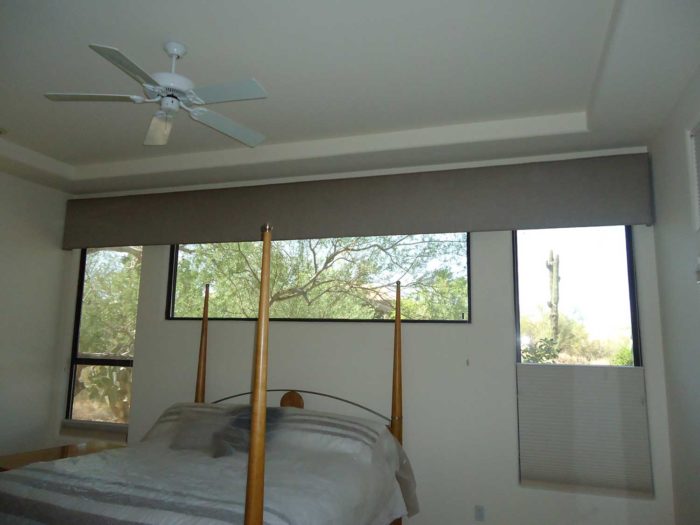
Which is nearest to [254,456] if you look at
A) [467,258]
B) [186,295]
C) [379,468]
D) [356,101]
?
[379,468]

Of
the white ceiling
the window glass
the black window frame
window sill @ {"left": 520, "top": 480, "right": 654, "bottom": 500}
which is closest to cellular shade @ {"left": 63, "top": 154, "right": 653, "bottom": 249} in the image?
the white ceiling

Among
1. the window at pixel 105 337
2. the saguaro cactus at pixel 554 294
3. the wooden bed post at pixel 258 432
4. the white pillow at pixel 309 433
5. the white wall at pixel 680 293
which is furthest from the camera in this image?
the window at pixel 105 337

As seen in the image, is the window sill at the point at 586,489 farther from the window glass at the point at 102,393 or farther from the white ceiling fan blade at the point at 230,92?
the window glass at the point at 102,393

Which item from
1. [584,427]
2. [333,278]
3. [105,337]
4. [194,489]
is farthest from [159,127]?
[584,427]

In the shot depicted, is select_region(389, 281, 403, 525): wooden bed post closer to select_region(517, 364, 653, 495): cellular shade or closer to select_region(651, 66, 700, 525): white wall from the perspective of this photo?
select_region(517, 364, 653, 495): cellular shade

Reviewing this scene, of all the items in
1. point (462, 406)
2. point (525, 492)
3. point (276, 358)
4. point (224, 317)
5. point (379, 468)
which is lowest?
point (525, 492)

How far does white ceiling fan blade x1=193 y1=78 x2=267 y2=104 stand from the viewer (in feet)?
5.74

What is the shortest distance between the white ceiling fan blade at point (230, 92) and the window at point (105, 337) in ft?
8.89

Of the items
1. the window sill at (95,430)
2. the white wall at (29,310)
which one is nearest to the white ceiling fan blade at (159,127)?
the white wall at (29,310)

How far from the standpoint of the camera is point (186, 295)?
3.98 m

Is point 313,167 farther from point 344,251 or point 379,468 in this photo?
point 379,468

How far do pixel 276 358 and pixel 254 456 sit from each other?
2151mm

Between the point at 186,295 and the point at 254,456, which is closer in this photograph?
the point at 254,456

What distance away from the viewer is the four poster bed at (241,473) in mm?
1762
